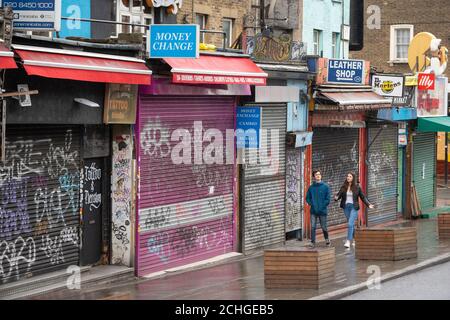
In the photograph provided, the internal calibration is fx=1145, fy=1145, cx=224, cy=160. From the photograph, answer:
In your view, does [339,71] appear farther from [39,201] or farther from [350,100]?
[39,201]

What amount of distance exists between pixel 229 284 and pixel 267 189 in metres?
7.00

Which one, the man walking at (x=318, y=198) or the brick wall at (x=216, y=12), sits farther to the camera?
the brick wall at (x=216, y=12)

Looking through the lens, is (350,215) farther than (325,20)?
No

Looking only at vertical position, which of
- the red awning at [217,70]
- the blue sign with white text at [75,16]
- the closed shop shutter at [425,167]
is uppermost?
the blue sign with white text at [75,16]

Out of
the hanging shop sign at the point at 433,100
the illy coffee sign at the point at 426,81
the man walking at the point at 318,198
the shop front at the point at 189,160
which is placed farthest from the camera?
the hanging shop sign at the point at 433,100

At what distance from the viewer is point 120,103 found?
830 inches

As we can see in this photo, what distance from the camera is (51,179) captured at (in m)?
19.8

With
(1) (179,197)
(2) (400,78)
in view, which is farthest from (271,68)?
(2) (400,78)

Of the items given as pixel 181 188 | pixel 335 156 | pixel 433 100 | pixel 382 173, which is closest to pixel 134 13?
pixel 181 188

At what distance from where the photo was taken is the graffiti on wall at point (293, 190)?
2856 centimetres

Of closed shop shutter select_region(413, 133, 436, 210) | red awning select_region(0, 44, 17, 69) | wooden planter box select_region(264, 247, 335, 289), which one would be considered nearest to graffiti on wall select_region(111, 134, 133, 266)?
wooden planter box select_region(264, 247, 335, 289)

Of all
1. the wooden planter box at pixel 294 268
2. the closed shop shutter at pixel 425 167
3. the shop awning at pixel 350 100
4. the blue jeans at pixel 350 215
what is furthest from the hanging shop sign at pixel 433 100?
the wooden planter box at pixel 294 268

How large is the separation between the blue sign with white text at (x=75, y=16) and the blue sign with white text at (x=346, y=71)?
26.1ft

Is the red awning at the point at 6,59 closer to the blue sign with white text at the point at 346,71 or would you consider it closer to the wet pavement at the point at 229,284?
the wet pavement at the point at 229,284
